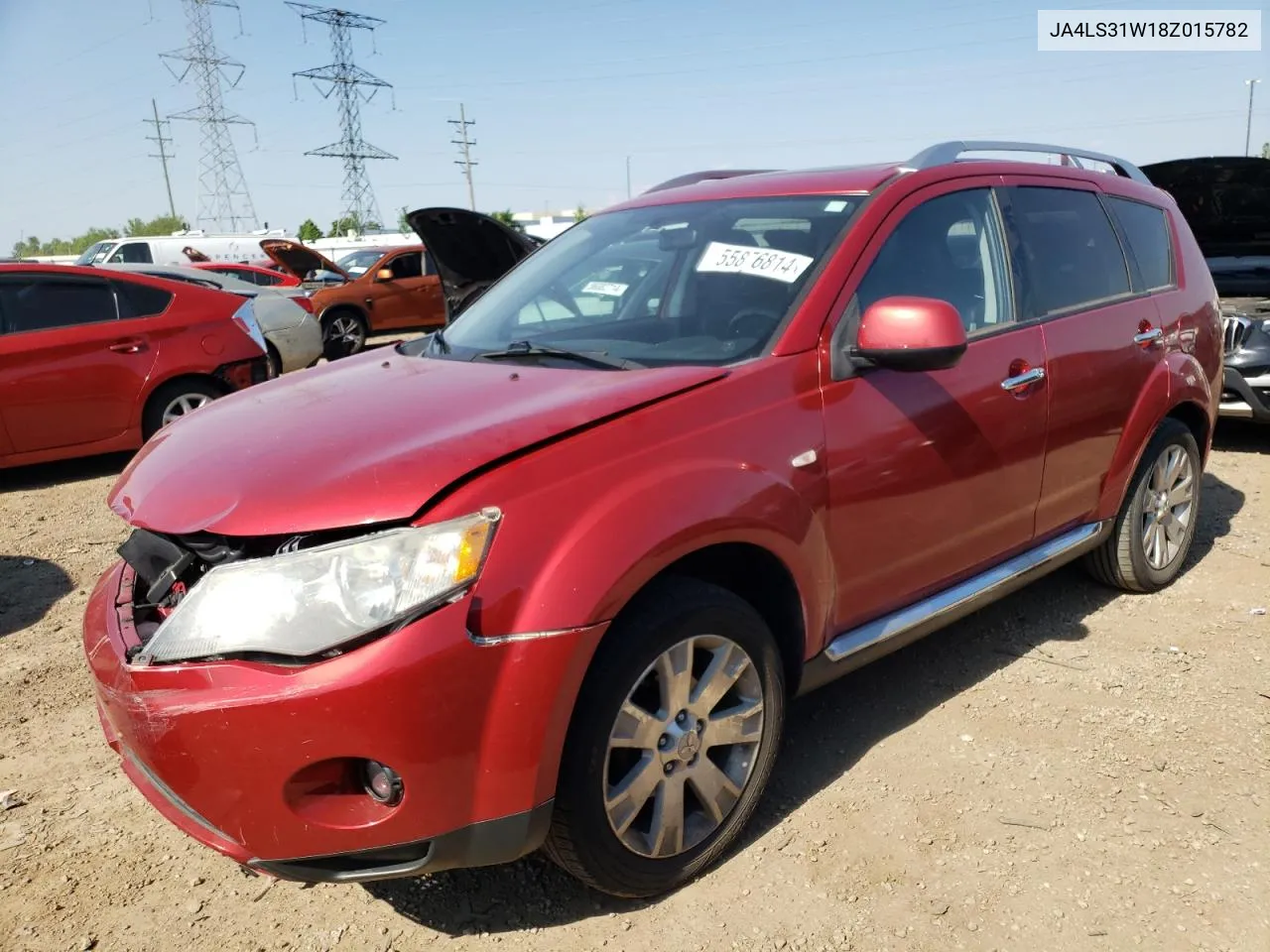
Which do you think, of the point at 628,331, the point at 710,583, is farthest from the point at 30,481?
the point at 710,583

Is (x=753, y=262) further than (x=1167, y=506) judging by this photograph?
No

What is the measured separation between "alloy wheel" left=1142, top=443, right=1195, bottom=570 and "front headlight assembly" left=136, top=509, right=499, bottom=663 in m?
3.18

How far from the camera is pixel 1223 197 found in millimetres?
6883

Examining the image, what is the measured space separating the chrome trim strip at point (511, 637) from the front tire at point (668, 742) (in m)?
0.17

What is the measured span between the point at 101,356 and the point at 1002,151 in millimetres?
5831

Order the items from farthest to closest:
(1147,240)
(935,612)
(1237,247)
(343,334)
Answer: (343,334), (1237,247), (1147,240), (935,612)

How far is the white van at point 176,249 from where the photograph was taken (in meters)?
18.5

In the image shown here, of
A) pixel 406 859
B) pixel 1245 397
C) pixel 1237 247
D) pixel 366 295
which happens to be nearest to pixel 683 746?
pixel 406 859

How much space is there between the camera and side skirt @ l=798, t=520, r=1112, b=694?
8.79 ft

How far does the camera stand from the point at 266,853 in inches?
76.5

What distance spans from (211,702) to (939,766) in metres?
2.08

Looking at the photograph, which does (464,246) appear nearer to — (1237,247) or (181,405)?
(181,405)

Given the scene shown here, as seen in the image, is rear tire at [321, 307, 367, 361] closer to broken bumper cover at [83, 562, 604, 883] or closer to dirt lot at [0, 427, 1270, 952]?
dirt lot at [0, 427, 1270, 952]

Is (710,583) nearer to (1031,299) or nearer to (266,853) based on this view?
(266,853)
